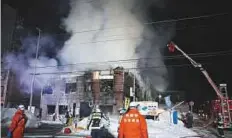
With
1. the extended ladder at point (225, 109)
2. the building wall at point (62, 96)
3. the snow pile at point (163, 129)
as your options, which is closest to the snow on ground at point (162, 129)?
the snow pile at point (163, 129)

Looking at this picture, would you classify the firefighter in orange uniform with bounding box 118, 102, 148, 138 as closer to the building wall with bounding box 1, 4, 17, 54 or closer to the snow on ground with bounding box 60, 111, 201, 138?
the snow on ground with bounding box 60, 111, 201, 138

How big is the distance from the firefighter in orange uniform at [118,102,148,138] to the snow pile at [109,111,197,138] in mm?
9178

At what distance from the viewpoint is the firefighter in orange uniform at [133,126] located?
6169 millimetres

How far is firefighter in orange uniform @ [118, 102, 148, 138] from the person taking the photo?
617 cm

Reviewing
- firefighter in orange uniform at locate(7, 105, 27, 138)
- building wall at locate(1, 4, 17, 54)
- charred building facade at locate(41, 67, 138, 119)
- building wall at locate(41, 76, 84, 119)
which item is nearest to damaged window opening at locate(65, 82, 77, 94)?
charred building facade at locate(41, 67, 138, 119)

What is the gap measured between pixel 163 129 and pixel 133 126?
13668 millimetres

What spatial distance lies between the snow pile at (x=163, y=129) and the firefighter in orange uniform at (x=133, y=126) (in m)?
9.18

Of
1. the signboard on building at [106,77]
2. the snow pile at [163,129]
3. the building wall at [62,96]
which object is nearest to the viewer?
the snow pile at [163,129]

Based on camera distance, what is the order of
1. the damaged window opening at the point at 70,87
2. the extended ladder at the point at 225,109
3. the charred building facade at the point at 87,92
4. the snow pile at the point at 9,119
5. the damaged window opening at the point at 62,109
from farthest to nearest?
the damaged window opening at the point at 70,87, the damaged window opening at the point at 62,109, the charred building facade at the point at 87,92, the snow pile at the point at 9,119, the extended ladder at the point at 225,109

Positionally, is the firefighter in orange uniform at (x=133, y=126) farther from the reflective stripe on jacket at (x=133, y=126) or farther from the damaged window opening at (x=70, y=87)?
the damaged window opening at (x=70, y=87)

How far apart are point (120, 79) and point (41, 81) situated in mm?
13019

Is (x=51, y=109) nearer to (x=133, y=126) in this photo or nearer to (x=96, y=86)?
(x=96, y=86)

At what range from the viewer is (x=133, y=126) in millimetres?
6207

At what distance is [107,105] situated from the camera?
37719 mm
